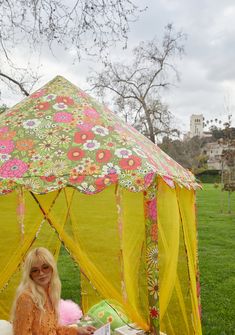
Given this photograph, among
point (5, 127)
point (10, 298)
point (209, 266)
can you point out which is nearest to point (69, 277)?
point (10, 298)

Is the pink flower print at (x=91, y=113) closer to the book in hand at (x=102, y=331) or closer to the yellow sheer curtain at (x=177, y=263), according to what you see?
the yellow sheer curtain at (x=177, y=263)

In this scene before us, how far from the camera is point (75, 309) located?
4.80m

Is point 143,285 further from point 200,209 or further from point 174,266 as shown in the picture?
point 200,209

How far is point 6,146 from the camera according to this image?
3.52 meters

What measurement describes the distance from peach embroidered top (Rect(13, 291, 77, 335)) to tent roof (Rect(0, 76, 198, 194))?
2.60 feet

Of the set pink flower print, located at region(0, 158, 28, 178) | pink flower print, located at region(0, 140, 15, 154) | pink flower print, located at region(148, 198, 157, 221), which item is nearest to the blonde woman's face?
pink flower print, located at region(0, 158, 28, 178)

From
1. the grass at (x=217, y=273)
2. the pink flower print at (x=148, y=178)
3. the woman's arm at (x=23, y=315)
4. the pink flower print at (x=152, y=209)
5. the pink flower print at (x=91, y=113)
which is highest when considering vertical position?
the pink flower print at (x=91, y=113)

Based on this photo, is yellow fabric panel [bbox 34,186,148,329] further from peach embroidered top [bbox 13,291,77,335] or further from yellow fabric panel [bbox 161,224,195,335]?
peach embroidered top [bbox 13,291,77,335]

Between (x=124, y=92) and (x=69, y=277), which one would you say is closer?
(x=69, y=277)

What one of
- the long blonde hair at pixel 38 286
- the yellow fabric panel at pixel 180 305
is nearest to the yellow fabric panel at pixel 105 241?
the yellow fabric panel at pixel 180 305

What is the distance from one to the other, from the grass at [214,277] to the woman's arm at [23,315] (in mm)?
2845

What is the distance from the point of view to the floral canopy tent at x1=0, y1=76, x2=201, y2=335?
3252 mm

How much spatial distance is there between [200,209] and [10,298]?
1318 cm

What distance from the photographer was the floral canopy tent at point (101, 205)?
325cm
